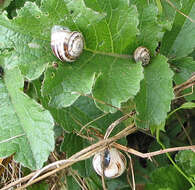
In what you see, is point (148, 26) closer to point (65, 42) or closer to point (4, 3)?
point (65, 42)

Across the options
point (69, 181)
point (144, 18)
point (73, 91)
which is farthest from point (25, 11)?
point (69, 181)

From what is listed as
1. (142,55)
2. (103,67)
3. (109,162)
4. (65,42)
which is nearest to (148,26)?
(142,55)

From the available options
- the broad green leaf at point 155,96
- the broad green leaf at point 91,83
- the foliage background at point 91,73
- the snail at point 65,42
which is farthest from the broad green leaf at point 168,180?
the snail at point 65,42

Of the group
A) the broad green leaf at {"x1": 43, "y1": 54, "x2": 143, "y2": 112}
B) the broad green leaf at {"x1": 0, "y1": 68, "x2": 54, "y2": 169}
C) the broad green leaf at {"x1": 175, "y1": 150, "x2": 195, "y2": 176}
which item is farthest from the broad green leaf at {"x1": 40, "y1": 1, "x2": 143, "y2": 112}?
the broad green leaf at {"x1": 175, "y1": 150, "x2": 195, "y2": 176}

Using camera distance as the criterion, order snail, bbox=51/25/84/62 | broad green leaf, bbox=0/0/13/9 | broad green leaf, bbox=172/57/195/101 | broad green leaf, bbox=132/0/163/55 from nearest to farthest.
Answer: snail, bbox=51/25/84/62, broad green leaf, bbox=132/0/163/55, broad green leaf, bbox=172/57/195/101, broad green leaf, bbox=0/0/13/9

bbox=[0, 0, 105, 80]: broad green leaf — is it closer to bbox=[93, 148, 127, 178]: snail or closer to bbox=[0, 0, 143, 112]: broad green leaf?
bbox=[0, 0, 143, 112]: broad green leaf

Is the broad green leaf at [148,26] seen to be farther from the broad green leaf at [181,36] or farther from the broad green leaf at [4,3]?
the broad green leaf at [4,3]
